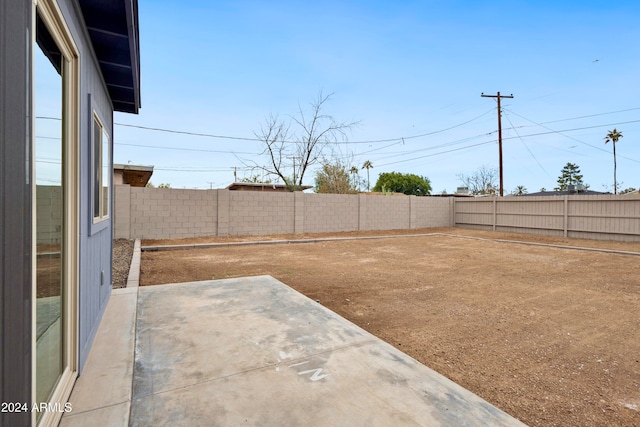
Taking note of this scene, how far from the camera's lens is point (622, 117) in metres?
20.4

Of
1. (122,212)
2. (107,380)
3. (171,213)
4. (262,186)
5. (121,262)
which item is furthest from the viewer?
(262,186)

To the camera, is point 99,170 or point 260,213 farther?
point 260,213

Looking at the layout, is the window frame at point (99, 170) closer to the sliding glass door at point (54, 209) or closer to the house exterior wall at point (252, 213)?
the sliding glass door at point (54, 209)

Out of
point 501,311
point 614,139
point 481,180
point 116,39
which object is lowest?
point 501,311

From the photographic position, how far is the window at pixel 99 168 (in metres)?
2.99

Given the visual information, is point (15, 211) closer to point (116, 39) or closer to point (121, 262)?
point (116, 39)

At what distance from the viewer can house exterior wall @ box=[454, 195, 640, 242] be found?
37.0 ft

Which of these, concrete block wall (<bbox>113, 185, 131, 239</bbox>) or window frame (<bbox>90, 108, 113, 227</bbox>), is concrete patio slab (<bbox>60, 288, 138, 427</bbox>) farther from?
concrete block wall (<bbox>113, 185, 131, 239</bbox>)

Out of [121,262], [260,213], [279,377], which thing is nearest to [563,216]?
[260,213]

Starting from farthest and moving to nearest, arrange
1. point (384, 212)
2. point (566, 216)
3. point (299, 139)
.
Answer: point (299, 139), point (384, 212), point (566, 216)

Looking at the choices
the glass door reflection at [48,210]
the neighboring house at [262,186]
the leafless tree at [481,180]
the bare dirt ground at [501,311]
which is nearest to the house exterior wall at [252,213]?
the bare dirt ground at [501,311]

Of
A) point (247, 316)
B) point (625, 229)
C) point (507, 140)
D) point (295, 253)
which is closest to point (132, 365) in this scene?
point (247, 316)

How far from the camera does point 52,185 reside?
170cm

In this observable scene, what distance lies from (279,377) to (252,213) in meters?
10.6
